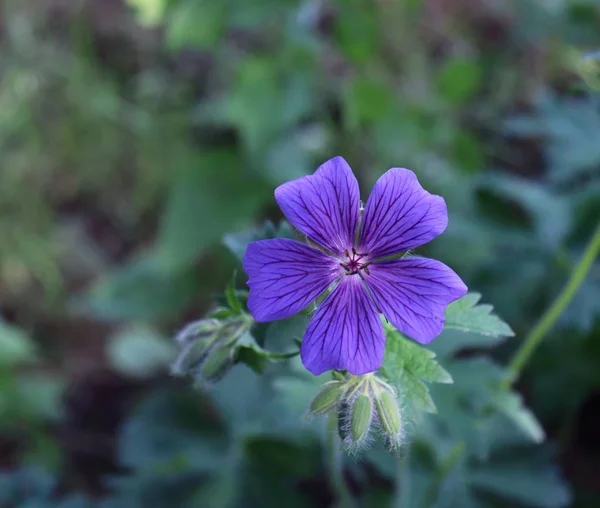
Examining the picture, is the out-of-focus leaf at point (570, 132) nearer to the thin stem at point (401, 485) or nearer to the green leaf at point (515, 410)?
the green leaf at point (515, 410)

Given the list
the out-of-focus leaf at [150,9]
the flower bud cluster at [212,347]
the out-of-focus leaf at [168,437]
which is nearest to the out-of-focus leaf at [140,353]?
the out-of-focus leaf at [168,437]

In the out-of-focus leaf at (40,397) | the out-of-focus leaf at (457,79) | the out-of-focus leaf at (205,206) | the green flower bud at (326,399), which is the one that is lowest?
the green flower bud at (326,399)

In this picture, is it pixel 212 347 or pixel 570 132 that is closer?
pixel 212 347

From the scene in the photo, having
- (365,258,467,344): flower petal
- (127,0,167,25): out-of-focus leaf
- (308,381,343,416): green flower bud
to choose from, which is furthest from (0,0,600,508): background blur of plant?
(365,258,467,344): flower petal

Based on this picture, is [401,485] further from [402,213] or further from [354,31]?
[354,31]

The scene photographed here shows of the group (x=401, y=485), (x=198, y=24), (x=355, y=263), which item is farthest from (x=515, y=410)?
(x=198, y=24)

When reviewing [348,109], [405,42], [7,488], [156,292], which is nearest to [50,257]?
[156,292]

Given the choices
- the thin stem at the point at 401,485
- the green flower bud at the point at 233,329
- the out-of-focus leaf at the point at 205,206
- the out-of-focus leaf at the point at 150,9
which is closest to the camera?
the green flower bud at the point at 233,329
